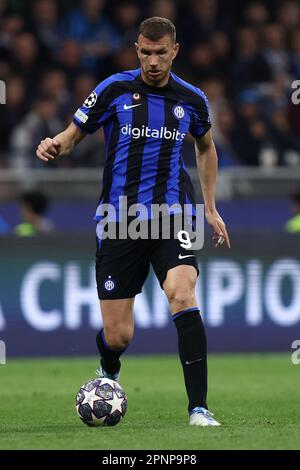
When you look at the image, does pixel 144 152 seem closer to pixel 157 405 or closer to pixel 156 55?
pixel 156 55

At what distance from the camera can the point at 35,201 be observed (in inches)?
530

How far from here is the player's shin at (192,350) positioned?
23.7ft

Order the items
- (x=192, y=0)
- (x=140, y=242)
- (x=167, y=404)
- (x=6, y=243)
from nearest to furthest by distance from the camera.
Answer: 1. (x=140, y=242)
2. (x=167, y=404)
3. (x=6, y=243)
4. (x=192, y=0)

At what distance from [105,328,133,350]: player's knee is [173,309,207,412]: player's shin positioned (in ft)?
1.78

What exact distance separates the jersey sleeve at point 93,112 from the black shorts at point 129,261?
73 centimetres

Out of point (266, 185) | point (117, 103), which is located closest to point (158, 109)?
point (117, 103)

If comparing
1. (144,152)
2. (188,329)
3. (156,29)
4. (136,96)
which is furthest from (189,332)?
(156,29)

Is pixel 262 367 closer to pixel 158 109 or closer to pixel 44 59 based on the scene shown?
pixel 158 109

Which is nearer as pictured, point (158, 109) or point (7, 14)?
point (158, 109)

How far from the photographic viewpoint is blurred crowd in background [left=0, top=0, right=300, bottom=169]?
48.4 ft

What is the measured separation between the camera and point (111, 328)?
25.3ft

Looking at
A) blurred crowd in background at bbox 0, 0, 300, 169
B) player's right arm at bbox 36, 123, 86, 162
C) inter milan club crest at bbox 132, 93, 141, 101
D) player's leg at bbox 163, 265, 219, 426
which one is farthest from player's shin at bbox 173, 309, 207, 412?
blurred crowd in background at bbox 0, 0, 300, 169

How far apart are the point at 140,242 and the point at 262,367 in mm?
4700

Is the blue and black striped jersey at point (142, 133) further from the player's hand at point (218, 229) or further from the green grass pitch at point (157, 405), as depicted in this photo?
the green grass pitch at point (157, 405)
